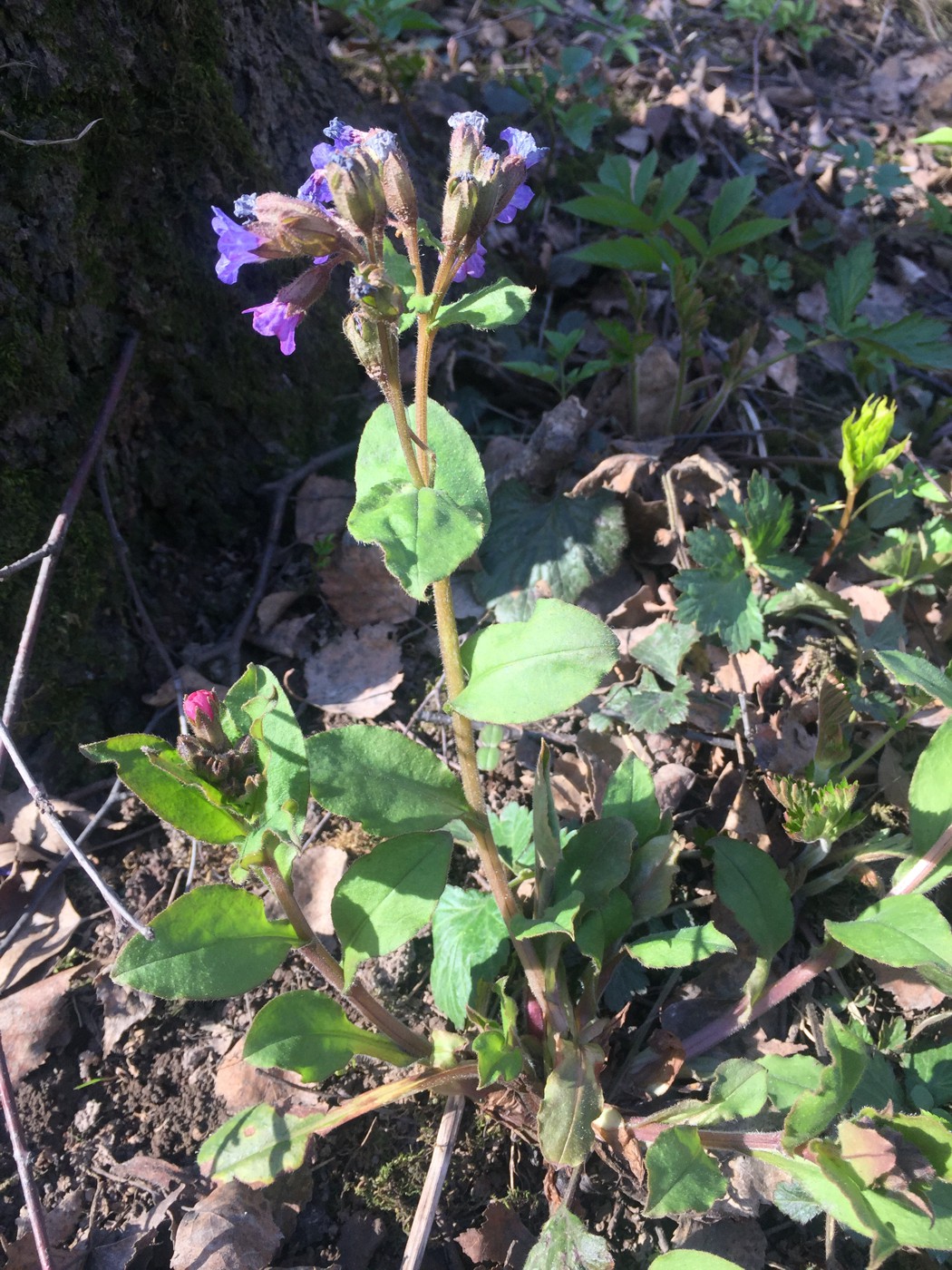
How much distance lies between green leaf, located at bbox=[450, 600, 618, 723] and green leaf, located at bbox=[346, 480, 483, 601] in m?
0.19

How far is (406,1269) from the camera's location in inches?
69.6

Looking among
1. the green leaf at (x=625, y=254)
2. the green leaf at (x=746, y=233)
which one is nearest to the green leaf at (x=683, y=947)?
the green leaf at (x=625, y=254)

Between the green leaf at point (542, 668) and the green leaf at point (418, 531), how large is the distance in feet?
0.64

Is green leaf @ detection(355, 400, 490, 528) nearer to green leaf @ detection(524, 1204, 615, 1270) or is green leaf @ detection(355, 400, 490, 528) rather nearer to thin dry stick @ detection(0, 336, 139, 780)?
thin dry stick @ detection(0, 336, 139, 780)

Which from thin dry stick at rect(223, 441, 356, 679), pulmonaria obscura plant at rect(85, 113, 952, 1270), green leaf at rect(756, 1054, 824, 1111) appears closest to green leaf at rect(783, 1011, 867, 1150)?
pulmonaria obscura plant at rect(85, 113, 952, 1270)

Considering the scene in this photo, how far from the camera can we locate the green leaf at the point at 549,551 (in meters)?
2.68

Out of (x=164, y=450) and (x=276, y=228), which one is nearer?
(x=276, y=228)

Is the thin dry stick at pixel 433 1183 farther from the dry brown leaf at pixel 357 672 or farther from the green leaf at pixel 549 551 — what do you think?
the green leaf at pixel 549 551

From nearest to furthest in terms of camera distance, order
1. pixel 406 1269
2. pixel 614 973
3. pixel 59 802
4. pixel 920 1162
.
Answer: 1. pixel 920 1162
2. pixel 406 1269
3. pixel 614 973
4. pixel 59 802

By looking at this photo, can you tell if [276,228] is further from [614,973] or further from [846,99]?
[846,99]

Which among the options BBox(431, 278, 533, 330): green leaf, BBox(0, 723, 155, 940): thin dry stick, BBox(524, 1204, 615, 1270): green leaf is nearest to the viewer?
BBox(431, 278, 533, 330): green leaf

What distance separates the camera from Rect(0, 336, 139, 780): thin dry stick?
6.95 ft

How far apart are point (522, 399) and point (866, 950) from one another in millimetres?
2211

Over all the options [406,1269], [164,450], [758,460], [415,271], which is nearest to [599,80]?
[758,460]
